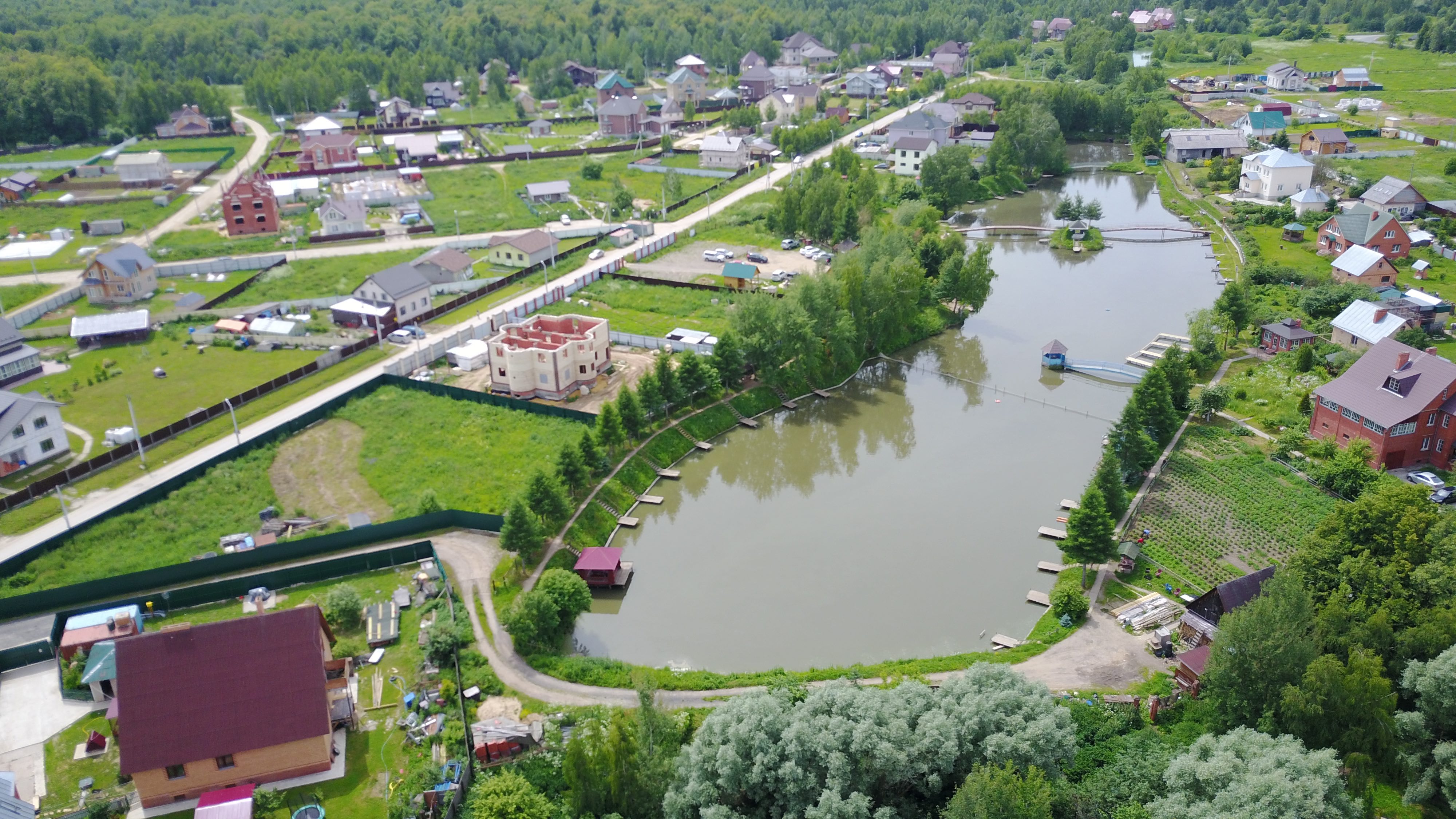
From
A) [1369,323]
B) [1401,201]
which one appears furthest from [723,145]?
[1369,323]

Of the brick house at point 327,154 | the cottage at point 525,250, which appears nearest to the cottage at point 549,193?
the cottage at point 525,250

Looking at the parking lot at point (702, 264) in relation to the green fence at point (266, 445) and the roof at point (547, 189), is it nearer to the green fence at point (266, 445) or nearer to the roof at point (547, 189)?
the roof at point (547, 189)

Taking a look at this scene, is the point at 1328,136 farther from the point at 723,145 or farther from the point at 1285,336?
the point at 723,145

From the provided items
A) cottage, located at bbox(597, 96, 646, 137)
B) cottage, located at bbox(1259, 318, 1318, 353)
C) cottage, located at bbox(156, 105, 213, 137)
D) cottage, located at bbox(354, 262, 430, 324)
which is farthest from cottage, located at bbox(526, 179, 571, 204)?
cottage, located at bbox(1259, 318, 1318, 353)

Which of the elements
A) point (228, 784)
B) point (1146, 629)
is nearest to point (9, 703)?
point (228, 784)

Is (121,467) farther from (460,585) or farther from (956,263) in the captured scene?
(956,263)

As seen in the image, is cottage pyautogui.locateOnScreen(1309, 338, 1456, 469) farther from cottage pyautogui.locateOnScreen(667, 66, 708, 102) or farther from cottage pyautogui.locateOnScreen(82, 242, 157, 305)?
cottage pyautogui.locateOnScreen(667, 66, 708, 102)

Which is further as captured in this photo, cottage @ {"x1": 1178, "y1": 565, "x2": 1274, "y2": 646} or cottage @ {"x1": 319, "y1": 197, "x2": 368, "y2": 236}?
cottage @ {"x1": 319, "y1": 197, "x2": 368, "y2": 236}
